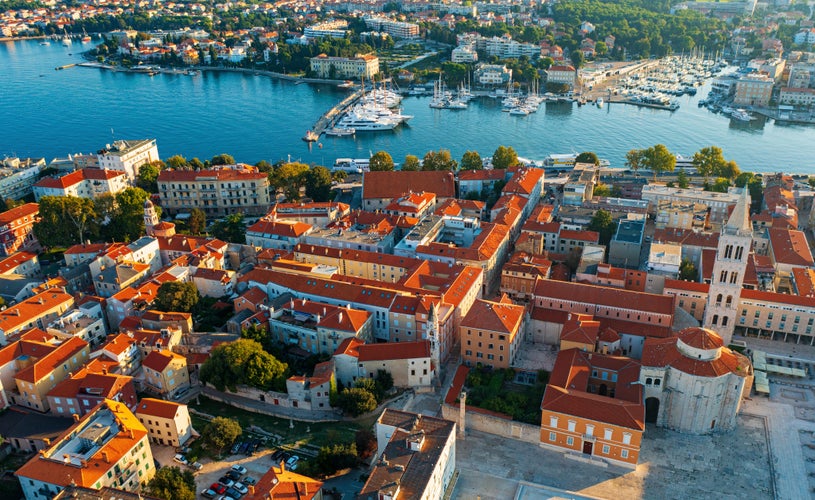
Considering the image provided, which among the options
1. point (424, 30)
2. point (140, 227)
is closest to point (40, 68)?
point (424, 30)

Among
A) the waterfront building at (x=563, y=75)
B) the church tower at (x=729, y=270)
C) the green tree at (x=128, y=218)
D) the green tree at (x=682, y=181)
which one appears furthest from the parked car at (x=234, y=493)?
the waterfront building at (x=563, y=75)

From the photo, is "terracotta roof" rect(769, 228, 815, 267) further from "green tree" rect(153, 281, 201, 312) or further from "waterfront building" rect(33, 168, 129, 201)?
"waterfront building" rect(33, 168, 129, 201)

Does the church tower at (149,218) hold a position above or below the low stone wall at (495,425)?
above

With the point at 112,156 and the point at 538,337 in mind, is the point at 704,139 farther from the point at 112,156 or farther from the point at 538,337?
the point at 112,156

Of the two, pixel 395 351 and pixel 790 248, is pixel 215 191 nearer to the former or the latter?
pixel 395 351

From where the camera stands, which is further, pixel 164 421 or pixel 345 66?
pixel 345 66

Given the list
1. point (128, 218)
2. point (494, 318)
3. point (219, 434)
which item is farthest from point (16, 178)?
point (494, 318)

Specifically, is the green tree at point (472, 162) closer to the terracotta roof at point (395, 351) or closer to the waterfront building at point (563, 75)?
the terracotta roof at point (395, 351)
